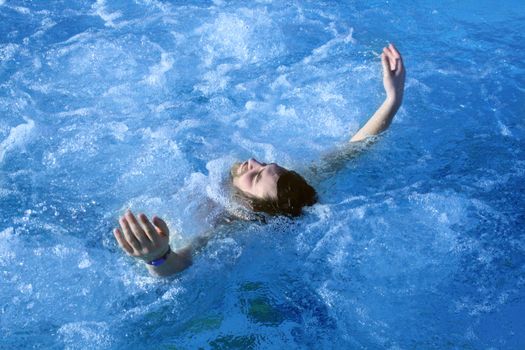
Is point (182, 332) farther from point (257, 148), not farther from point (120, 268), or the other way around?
point (257, 148)

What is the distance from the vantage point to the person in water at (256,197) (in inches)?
122

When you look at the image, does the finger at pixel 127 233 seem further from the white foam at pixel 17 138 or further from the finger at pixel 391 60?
the finger at pixel 391 60

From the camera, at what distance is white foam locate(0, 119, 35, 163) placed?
484cm

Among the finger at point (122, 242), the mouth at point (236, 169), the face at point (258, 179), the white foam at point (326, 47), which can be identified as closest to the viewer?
the finger at point (122, 242)

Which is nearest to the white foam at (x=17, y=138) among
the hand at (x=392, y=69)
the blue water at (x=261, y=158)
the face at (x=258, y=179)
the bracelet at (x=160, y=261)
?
the blue water at (x=261, y=158)

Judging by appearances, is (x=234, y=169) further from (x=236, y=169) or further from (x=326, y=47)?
(x=326, y=47)

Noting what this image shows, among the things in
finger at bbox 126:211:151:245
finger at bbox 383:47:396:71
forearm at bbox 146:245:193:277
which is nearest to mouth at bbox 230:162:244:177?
forearm at bbox 146:245:193:277

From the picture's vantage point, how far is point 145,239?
3.11 m

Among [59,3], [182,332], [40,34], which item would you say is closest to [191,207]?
[182,332]

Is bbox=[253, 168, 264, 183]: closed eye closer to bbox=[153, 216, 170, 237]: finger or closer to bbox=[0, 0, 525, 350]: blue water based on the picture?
bbox=[0, 0, 525, 350]: blue water

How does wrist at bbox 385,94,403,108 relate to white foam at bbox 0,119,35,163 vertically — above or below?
above

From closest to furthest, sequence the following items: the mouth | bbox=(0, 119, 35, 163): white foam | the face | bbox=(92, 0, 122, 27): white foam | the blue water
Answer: the blue water
the face
the mouth
bbox=(0, 119, 35, 163): white foam
bbox=(92, 0, 122, 27): white foam

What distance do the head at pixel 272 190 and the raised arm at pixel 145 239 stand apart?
86 cm

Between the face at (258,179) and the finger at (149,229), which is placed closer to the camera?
the finger at (149,229)
